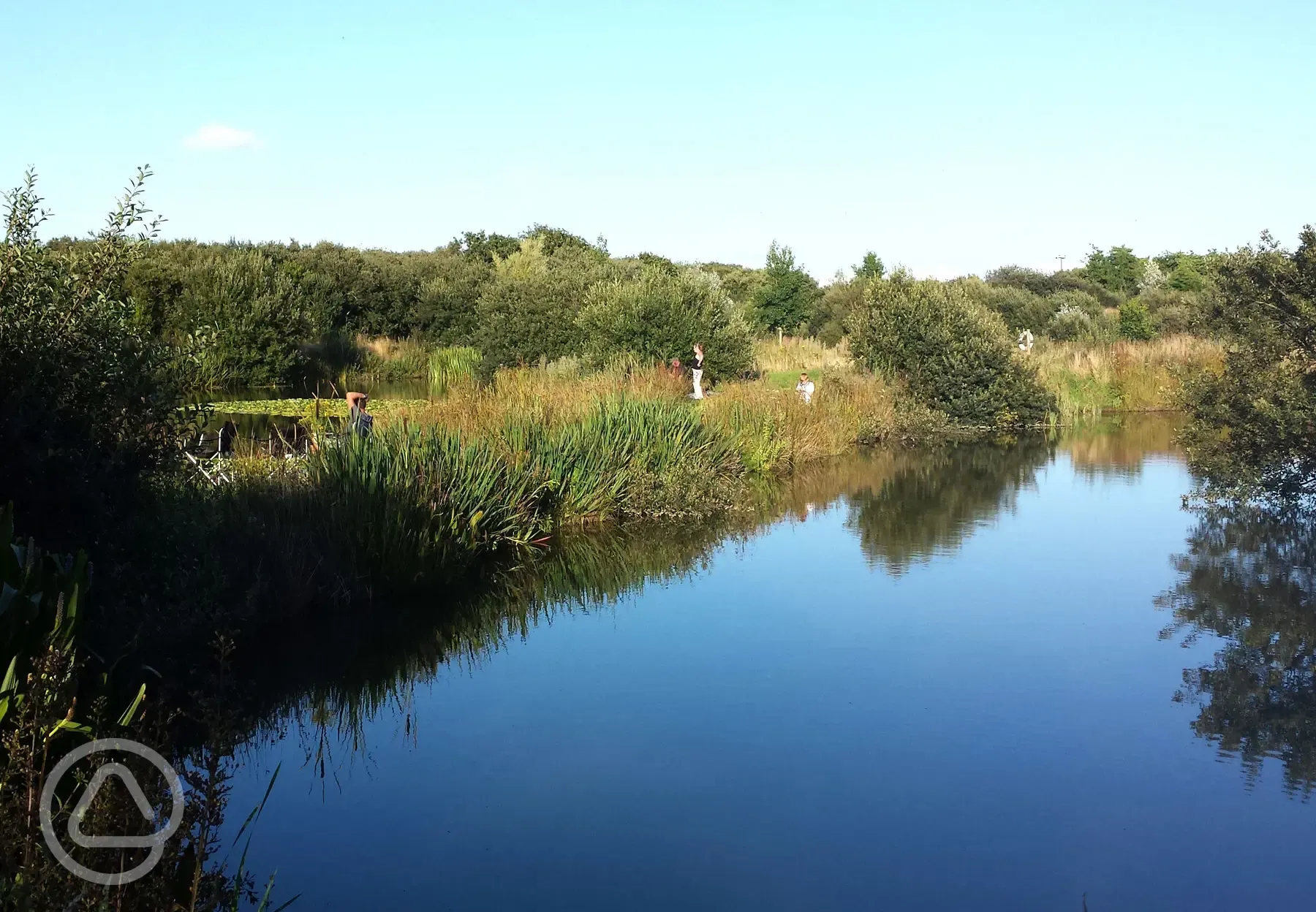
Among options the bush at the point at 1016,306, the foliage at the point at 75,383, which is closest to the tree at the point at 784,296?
the bush at the point at 1016,306

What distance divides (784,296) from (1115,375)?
17.1 metres

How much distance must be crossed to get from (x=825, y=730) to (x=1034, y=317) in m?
39.9

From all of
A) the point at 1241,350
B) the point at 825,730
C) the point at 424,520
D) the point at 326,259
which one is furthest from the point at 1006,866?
the point at 326,259

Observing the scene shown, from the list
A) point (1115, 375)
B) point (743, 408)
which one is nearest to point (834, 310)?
point (1115, 375)

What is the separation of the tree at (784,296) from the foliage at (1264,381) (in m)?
30.8

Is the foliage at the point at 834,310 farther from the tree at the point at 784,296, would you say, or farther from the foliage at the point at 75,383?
the foliage at the point at 75,383

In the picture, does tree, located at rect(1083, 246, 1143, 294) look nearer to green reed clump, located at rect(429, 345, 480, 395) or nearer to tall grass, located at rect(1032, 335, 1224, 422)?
tall grass, located at rect(1032, 335, 1224, 422)

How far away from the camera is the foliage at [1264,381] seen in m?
13.7

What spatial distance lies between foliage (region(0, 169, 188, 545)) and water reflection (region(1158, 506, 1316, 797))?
21.9 ft

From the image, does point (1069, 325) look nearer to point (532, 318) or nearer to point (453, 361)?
point (532, 318)

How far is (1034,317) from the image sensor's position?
44.6 metres

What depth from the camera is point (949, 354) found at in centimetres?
2569

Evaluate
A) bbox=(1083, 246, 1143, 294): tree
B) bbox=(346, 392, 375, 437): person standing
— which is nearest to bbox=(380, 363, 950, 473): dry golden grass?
bbox=(346, 392, 375, 437): person standing

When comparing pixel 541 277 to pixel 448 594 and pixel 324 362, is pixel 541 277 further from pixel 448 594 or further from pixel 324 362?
pixel 448 594
